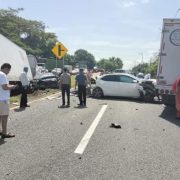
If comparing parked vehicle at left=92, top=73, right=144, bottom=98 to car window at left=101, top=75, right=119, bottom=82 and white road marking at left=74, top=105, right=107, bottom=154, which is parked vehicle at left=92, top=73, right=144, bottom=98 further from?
white road marking at left=74, top=105, right=107, bottom=154

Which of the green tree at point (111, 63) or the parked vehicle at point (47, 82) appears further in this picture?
the green tree at point (111, 63)

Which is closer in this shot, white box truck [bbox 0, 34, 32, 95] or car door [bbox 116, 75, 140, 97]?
white box truck [bbox 0, 34, 32, 95]

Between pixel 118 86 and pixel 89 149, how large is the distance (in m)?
15.7

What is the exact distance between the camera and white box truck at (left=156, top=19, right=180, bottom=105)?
17028 mm

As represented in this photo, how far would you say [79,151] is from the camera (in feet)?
28.5

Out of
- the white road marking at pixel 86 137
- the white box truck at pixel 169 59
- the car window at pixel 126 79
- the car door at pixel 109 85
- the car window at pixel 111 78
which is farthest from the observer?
the car window at pixel 111 78

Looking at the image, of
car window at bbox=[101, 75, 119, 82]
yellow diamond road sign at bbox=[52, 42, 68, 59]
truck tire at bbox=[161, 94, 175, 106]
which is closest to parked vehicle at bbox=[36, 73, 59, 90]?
yellow diamond road sign at bbox=[52, 42, 68, 59]

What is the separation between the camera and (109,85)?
24750mm

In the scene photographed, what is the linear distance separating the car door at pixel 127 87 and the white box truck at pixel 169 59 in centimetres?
646

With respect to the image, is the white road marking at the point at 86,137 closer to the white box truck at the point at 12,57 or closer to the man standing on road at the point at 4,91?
the man standing on road at the point at 4,91

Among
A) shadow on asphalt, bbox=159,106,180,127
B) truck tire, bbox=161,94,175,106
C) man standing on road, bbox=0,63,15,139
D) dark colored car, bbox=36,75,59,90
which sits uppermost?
man standing on road, bbox=0,63,15,139

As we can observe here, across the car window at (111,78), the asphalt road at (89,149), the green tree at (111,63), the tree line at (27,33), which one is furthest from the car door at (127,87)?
the green tree at (111,63)

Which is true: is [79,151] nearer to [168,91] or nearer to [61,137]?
[61,137]

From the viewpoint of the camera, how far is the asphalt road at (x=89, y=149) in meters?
7.00
